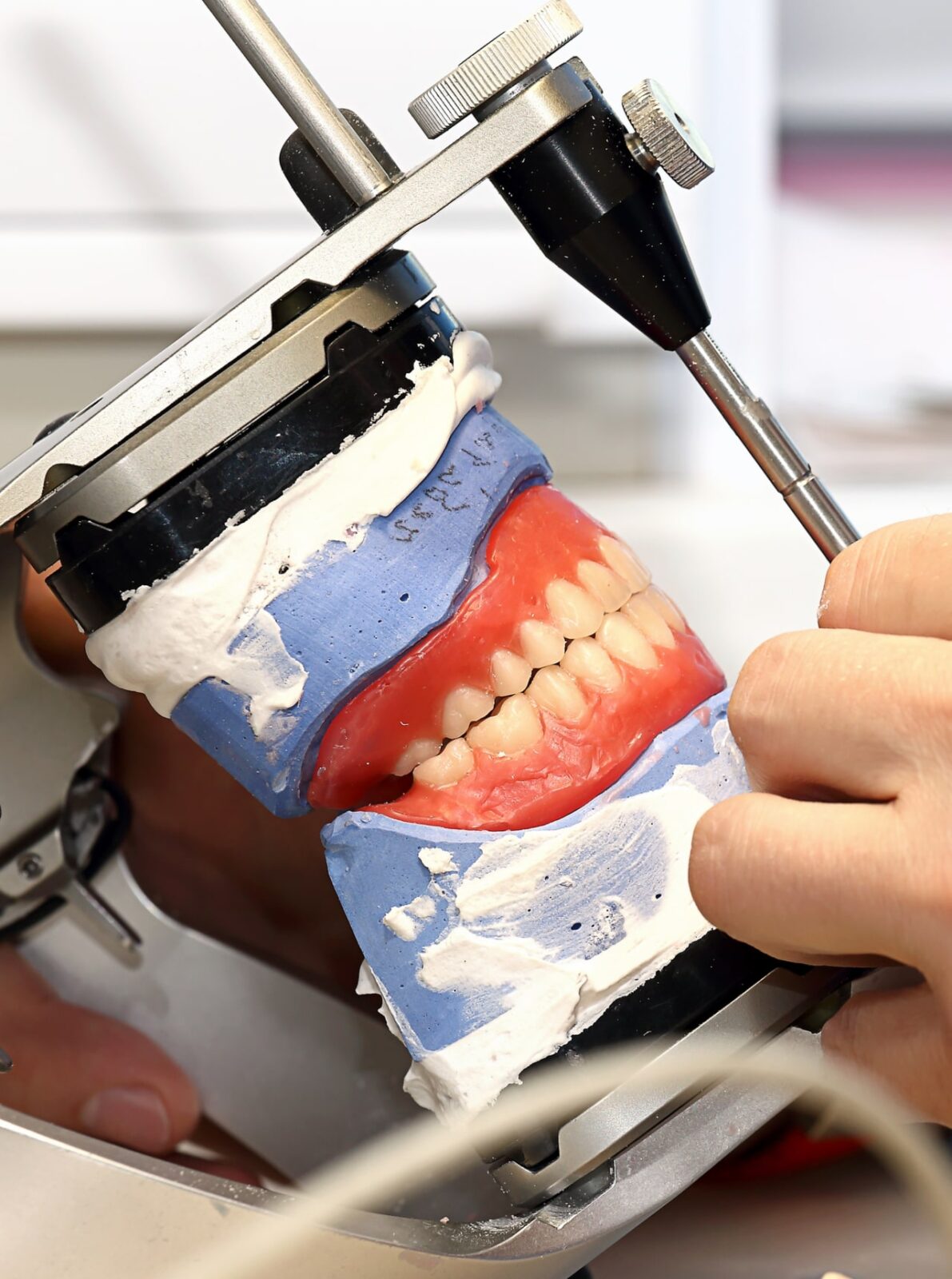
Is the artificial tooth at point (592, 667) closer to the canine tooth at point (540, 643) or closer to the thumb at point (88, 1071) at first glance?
the canine tooth at point (540, 643)

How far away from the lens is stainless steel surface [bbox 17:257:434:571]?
44cm

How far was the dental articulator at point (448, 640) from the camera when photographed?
0.45m

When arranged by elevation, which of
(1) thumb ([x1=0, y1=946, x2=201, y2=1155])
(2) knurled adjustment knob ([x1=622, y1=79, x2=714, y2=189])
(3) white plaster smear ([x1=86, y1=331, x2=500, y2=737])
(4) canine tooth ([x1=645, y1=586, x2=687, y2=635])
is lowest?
(1) thumb ([x1=0, y1=946, x2=201, y2=1155])

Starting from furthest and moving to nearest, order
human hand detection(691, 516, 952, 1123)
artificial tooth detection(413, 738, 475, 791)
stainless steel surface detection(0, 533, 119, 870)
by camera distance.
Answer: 1. stainless steel surface detection(0, 533, 119, 870)
2. artificial tooth detection(413, 738, 475, 791)
3. human hand detection(691, 516, 952, 1123)

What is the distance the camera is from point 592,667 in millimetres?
502

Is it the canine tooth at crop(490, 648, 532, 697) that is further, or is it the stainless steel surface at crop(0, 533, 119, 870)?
the stainless steel surface at crop(0, 533, 119, 870)

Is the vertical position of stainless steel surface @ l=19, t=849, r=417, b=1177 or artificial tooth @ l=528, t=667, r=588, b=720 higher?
artificial tooth @ l=528, t=667, r=588, b=720

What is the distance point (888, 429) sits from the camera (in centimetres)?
102

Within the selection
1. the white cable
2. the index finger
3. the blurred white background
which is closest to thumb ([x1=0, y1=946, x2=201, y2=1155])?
the white cable

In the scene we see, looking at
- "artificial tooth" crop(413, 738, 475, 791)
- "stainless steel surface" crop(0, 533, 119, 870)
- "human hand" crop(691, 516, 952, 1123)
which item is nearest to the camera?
"human hand" crop(691, 516, 952, 1123)

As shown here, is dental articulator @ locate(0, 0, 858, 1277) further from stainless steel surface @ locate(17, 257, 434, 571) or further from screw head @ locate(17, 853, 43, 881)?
screw head @ locate(17, 853, 43, 881)

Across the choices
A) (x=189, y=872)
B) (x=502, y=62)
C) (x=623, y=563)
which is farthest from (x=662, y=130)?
(x=189, y=872)

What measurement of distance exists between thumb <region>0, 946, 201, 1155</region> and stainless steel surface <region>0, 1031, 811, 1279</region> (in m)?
0.22

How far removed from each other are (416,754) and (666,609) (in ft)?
0.45
